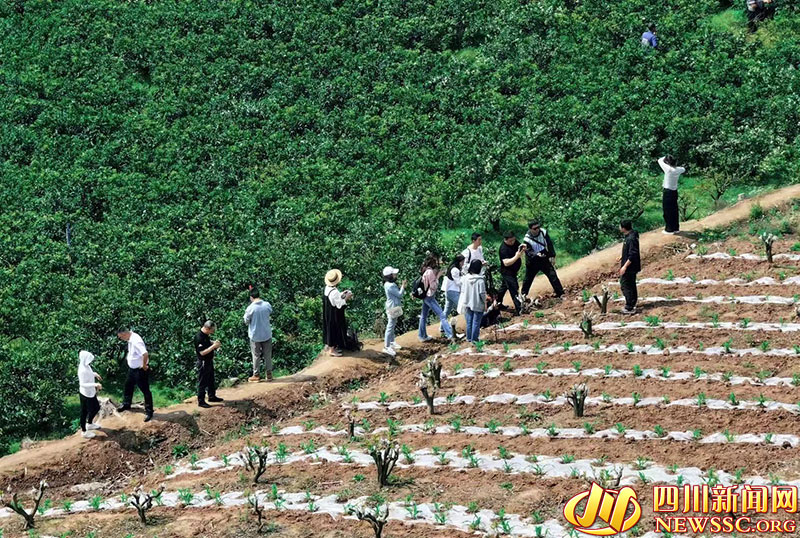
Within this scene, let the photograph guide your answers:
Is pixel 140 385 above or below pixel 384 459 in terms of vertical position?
above

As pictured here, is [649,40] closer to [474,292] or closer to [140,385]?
[474,292]

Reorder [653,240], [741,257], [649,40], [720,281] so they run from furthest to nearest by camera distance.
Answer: [649,40], [653,240], [741,257], [720,281]

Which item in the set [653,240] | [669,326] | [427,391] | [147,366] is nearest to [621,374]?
[669,326]

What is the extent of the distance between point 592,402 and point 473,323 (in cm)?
353

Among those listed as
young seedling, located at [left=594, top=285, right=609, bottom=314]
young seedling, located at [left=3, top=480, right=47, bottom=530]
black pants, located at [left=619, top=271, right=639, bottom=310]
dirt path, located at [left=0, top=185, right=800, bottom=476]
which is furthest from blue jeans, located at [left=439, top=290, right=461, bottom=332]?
young seedling, located at [left=3, top=480, right=47, bottom=530]

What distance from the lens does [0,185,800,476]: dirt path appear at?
19.2 m

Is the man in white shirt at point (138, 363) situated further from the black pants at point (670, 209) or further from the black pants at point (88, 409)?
the black pants at point (670, 209)

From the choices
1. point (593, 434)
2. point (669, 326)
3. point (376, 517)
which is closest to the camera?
Answer: point (376, 517)

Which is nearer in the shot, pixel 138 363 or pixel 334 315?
pixel 138 363

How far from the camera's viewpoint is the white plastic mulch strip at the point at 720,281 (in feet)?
71.6

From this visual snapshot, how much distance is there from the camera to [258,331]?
2102 cm

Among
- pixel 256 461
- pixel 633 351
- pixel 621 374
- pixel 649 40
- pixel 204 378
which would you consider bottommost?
pixel 256 461

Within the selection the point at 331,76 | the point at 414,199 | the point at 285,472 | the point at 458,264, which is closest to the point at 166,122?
the point at 331,76

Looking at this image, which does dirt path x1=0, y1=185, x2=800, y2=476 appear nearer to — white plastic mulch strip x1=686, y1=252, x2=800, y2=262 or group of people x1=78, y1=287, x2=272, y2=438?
group of people x1=78, y1=287, x2=272, y2=438
